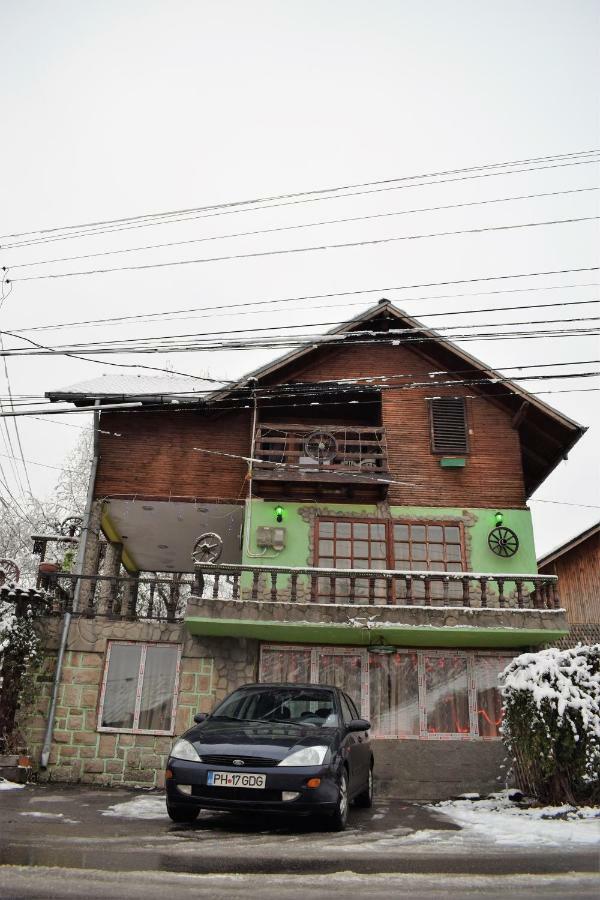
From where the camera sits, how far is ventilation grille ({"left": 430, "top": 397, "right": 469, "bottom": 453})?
19.0 m

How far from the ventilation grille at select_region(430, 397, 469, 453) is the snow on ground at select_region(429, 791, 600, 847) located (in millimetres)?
9806

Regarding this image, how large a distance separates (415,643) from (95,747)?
23.5 ft

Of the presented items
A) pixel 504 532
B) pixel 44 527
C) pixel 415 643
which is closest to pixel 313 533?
pixel 415 643

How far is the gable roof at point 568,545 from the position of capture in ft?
65.8

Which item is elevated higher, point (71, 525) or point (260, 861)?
point (71, 525)

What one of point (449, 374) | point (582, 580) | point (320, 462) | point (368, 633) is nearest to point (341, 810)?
point (368, 633)

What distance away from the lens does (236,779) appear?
6.93 metres

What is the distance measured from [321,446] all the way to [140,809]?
34.6ft

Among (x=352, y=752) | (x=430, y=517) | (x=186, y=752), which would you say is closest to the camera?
(x=186, y=752)

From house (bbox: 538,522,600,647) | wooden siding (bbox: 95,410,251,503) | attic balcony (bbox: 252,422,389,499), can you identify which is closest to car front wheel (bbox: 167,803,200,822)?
attic balcony (bbox: 252,422,389,499)

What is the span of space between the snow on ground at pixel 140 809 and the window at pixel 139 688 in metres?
3.81

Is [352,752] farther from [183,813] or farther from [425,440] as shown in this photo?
[425,440]

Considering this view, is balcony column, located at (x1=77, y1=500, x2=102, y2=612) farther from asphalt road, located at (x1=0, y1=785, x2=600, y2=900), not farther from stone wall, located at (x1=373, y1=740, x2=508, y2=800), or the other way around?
asphalt road, located at (x1=0, y1=785, x2=600, y2=900)

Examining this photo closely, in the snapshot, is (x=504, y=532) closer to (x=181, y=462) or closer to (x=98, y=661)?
(x=181, y=462)
